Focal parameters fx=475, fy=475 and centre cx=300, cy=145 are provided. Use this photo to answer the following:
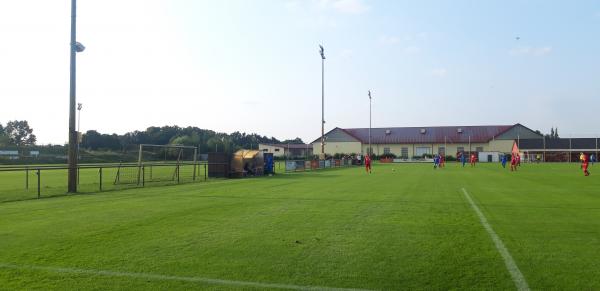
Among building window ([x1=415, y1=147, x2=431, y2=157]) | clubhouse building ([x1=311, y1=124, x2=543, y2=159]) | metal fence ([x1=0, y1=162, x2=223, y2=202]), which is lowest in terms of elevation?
metal fence ([x1=0, y1=162, x2=223, y2=202])

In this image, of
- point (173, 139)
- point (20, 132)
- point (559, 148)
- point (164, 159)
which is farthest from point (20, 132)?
point (559, 148)

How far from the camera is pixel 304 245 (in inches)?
295

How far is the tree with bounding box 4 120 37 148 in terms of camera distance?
126 m

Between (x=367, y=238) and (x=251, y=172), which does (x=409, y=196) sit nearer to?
(x=367, y=238)

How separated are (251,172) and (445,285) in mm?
29043

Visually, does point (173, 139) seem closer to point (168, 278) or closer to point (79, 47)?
point (79, 47)

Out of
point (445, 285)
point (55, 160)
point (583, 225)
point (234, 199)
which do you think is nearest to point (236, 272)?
point (445, 285)

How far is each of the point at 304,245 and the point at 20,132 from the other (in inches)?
5645

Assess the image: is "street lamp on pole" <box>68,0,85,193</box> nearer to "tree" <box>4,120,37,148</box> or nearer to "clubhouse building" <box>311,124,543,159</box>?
"clubhouse building" <box>311,124,543,159</box>

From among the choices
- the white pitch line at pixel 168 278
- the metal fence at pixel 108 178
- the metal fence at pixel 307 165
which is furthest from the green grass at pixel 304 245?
the metal fence at pixel 307 165

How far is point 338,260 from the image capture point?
6500mm

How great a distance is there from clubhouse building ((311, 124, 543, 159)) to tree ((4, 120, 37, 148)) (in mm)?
80263

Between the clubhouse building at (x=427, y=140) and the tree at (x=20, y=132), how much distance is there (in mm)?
80263

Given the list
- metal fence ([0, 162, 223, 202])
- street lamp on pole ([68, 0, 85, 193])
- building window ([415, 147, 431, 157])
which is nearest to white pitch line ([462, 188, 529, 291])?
metal fence ([0, 162, 223, 202])
